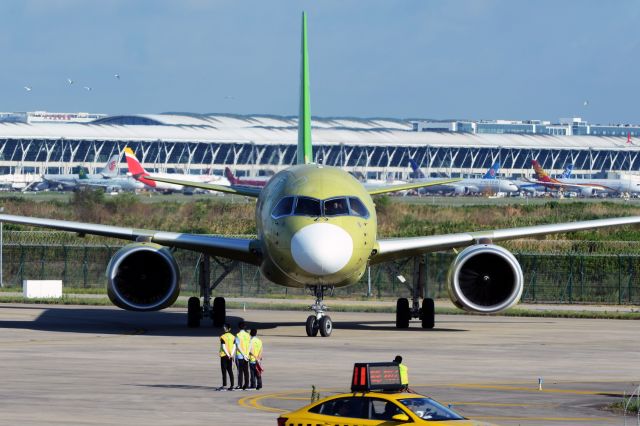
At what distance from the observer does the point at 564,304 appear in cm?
5391

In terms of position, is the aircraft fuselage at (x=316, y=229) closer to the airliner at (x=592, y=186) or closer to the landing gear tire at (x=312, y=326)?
the landing gear tire at (x=312, y=326)

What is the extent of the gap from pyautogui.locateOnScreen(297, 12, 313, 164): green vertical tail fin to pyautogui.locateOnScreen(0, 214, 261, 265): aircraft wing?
5.01 m

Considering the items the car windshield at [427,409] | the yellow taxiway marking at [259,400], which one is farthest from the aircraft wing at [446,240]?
the car windshield at [427,409]

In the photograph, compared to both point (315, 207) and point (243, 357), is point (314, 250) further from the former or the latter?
point (243, 357)

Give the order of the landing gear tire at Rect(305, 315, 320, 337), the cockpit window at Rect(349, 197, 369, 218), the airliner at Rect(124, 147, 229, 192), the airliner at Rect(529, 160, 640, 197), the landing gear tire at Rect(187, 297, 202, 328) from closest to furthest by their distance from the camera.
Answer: the cockpit window at Rect(349, 197, 369, 218), the landing gear tire at Rect(305, 315, 320, 337), the landing gear tire at Rect(187, 297, 202, 328), the airliner at Rect(124, 147, 229, 192), the airliner at Rect(529, 160, 640, 197)

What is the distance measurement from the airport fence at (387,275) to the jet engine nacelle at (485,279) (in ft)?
50.5

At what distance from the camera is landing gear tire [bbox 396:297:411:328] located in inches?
1583

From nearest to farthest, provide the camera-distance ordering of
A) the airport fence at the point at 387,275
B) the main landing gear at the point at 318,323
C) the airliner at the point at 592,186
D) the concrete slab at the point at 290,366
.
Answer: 1. the concrete slab at the point at 290,366
2. the main landing gear at the point at 318,323
3. the airport fence at the point at 387,275
4. the airliner at the point at 592,186

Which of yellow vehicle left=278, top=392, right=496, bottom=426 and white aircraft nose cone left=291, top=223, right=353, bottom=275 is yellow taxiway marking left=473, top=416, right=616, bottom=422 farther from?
white aircraft nose cone left=291, top=223, right=353, bottom=275

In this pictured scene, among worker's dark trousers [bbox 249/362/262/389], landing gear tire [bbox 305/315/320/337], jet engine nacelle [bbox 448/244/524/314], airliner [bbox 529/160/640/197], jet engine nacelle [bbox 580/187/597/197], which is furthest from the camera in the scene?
jet engine nacelle [bbox 580/187/597/197]

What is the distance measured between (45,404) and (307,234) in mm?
11445

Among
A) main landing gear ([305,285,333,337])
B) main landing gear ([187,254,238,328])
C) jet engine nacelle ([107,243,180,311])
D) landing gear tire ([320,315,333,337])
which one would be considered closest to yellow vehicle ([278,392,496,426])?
main landing gear ([305,285,333,337])

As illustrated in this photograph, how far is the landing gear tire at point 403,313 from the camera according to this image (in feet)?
132

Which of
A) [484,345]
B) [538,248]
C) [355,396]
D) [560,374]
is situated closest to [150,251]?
[484,345]
